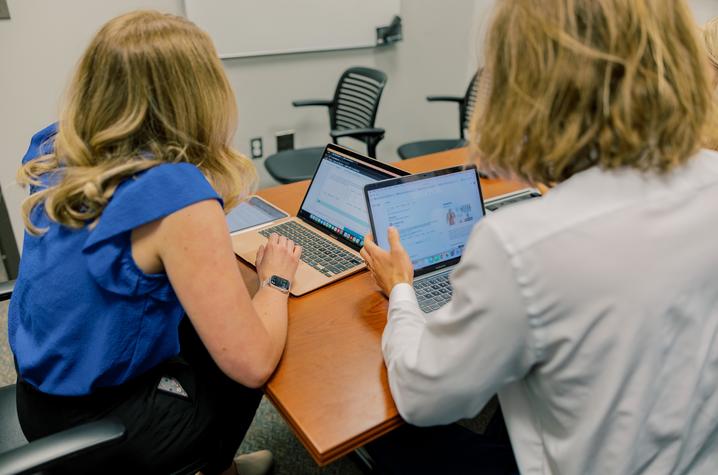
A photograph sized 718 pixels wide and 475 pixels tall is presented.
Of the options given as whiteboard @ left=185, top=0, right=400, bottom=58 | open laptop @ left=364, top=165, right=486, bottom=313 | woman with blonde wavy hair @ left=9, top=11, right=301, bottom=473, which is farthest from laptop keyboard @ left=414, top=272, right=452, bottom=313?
whiteboard @ left=185, top=0, right=400, bottom=58

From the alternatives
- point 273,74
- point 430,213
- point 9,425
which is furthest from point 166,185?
point 273,74

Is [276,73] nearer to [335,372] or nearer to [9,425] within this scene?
[9,425]

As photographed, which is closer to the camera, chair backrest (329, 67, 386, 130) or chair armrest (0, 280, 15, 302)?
chair armrest (0, 280, 15, 302)

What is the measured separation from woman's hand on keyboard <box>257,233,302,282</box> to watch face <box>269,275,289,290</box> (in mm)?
13

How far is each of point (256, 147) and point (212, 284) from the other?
2.42m

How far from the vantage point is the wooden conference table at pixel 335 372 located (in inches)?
31.7

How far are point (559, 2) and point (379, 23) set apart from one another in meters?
2.80

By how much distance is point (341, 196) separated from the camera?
1340 millimetres

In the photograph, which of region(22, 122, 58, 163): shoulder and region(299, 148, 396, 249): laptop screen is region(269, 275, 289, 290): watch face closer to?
region(299, 148, 396, 249): laptop screen

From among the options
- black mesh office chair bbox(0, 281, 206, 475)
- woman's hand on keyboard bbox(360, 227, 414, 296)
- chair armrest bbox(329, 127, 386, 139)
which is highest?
woman's hand on keyboard bbox(360, 227, 414, 296)

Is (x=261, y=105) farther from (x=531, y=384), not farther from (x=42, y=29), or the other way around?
(x=531, y=384)

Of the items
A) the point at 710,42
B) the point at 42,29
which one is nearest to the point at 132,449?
the point at 710,42

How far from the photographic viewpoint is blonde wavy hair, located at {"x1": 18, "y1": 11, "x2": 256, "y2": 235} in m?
0.87

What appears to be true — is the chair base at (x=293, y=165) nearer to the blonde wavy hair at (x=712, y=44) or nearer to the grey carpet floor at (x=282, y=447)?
the grey carpet floor at (x=282, y=447)
